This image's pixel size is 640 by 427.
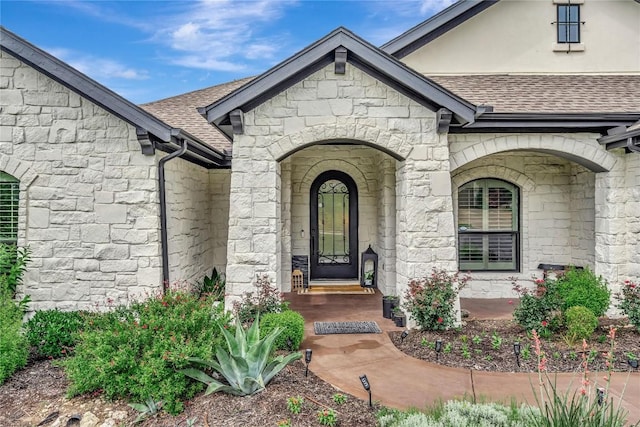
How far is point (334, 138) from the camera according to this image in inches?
247

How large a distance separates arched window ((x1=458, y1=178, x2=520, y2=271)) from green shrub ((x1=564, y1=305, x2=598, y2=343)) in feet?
9.58

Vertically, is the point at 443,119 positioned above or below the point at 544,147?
above

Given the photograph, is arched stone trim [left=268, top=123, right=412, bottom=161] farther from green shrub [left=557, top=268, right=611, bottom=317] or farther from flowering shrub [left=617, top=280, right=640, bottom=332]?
flowering shrub [left=617, top=280, right=640, bottom=332]

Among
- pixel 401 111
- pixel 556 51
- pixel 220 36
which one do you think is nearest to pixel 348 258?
pixel 401 111

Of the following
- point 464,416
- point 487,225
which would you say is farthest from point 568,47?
point 464,416

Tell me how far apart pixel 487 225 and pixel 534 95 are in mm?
2685

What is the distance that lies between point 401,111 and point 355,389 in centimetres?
408

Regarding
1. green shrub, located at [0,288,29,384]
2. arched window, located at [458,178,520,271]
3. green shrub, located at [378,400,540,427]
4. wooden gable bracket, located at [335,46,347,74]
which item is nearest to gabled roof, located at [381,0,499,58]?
wooden gable bracket, located at [335,46,347,74]

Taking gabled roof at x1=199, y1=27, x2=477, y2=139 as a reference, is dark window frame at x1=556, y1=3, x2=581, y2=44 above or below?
above

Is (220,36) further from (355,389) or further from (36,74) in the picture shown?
(355,389)

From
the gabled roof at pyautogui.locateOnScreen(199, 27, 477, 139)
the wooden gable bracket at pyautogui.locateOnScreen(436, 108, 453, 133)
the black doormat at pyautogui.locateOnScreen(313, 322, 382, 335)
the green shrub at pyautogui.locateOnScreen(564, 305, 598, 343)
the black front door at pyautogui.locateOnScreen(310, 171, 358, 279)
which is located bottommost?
the black doormat at pyautogui.locateOnScreen(313, 322, 382, 335)

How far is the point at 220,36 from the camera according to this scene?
11.4m

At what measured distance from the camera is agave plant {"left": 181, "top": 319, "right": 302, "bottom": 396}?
3.83 meters

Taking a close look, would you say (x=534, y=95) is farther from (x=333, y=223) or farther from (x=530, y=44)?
(x=333, y=223)
